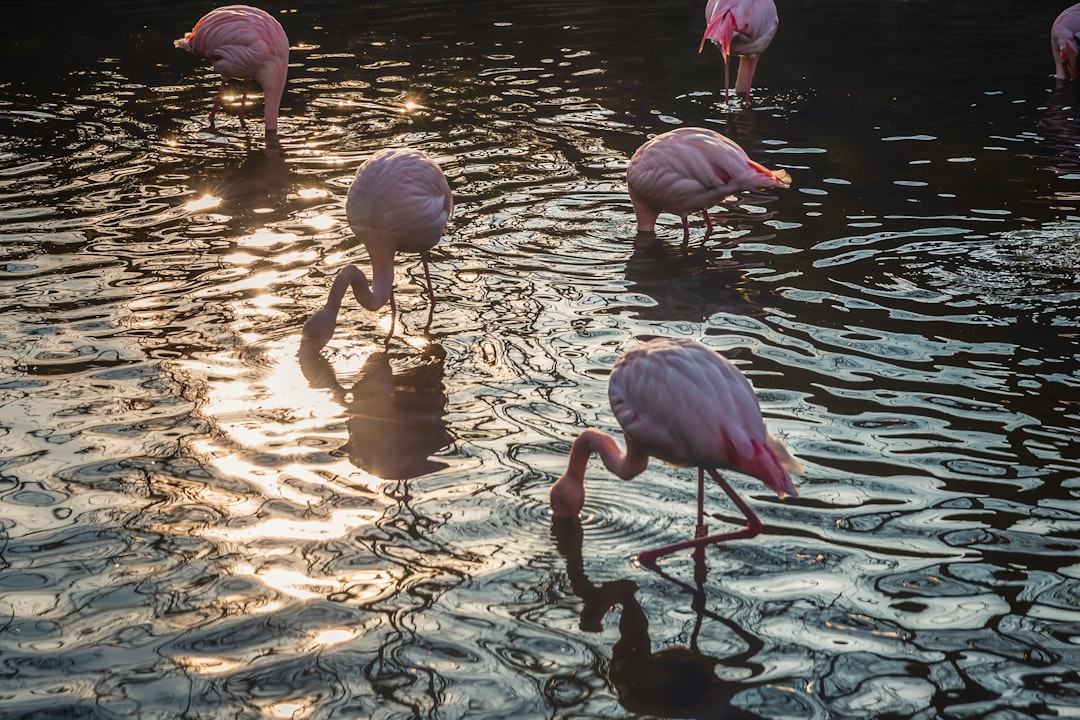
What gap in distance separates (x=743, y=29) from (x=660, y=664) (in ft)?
24.4

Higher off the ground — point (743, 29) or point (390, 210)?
point (743, 29)

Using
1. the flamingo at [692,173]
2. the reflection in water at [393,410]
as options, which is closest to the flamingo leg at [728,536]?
the reflection in water at [393,410]

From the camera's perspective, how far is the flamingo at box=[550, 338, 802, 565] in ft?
12.2

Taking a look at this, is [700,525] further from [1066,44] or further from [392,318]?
[1066,44]

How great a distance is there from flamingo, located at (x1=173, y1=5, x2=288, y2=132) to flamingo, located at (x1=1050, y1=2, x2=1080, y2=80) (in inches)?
265

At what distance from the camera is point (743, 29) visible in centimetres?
981

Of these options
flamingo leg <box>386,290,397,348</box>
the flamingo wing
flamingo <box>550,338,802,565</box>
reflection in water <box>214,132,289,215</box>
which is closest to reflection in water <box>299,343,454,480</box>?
flamingo leg <box>386,290,397,348</box>

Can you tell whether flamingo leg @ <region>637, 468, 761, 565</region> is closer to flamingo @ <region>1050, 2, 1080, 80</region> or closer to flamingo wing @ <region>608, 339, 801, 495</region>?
flamingo wing @ <region>608, 339, 801, 495</region>

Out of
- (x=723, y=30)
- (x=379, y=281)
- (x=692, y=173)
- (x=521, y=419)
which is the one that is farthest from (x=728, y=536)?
(x=723, y=30)

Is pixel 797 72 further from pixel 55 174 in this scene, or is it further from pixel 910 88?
pixel 55 174

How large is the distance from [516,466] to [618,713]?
150 cm

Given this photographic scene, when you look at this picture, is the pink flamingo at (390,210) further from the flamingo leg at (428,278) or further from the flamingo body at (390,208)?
the flamingo leg at (428,278)

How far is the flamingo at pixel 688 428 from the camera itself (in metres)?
3.71

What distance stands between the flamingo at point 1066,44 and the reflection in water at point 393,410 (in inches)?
297
